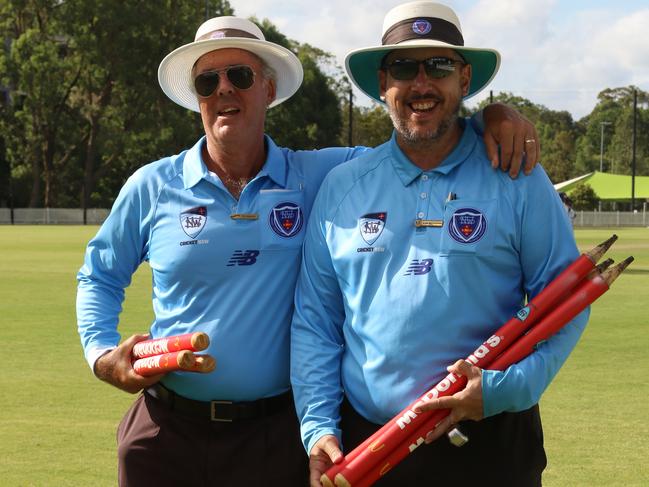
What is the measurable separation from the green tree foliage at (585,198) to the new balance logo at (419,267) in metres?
65.4

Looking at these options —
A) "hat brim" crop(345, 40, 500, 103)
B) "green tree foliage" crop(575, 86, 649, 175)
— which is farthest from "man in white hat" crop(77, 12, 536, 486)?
"green tree foliage" crop(575, 86, 649, 175)

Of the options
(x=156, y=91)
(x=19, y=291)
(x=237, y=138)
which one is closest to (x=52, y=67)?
(x=156, y=91)

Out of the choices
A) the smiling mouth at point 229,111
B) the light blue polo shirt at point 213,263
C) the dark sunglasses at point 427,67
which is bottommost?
the light blue polo shirt at point 213,263

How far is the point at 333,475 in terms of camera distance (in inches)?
128

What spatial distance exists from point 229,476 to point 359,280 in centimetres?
99

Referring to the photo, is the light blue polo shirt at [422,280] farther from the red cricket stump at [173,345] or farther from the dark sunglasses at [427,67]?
Answer: the red cricket stump at [173,345]

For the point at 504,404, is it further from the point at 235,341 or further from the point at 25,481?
the point at 25,481

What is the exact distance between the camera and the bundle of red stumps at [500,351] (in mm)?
3211

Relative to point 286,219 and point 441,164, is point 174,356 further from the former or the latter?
point 441,164

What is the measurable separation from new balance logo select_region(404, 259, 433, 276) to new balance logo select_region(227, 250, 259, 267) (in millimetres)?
743

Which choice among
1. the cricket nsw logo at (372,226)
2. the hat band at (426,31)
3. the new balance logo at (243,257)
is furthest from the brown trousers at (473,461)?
the hat band at (426,31)

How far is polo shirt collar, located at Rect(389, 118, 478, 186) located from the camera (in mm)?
3600

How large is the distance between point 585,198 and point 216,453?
6590 centimetres

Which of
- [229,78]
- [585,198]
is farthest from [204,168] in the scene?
[585,198]
